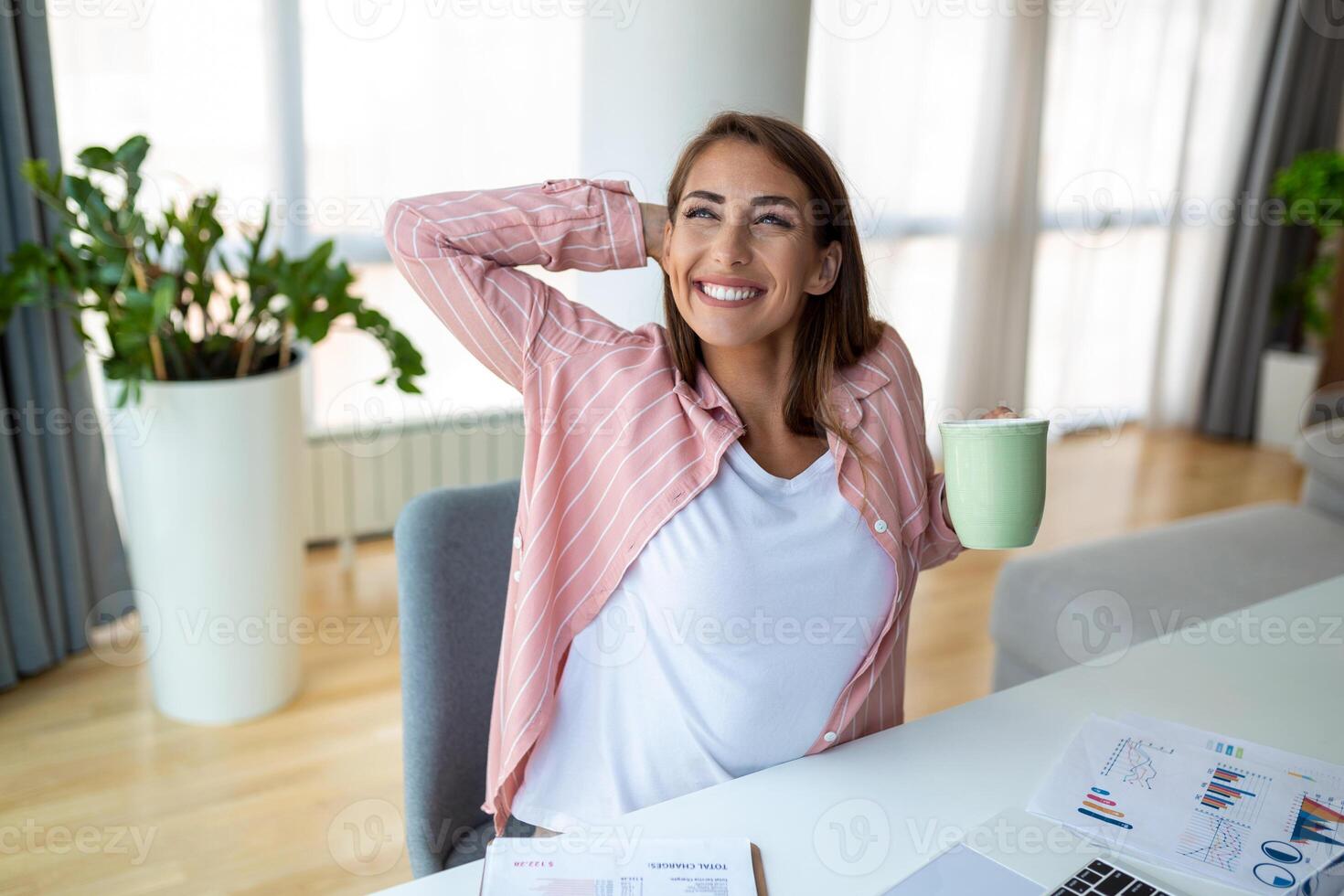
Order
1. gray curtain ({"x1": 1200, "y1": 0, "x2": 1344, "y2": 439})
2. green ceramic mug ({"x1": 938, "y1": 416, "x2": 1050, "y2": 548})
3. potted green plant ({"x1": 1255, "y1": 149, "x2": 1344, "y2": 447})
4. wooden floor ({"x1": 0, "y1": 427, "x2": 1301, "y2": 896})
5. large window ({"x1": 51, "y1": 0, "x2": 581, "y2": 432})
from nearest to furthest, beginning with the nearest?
green ceramic mug ({"x1": 938, "y1": 416, "x2": 1050, "y2": 548}) < wooden floor ({"x1": 0, "y1": 427, "x2": 1301, "y2": 896}) < large window ({"x1": 51, "y1": 0, "x2": 581, "y2": 432}) < potted green plant ({"x1": 1255, "y1": 149, "x2": 1344, "y2": 447}) < gray curtain ({"x1": 1200, "y1": 0, "x2": 1344, "y2": 439})

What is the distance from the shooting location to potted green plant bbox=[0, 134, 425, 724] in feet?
7.17

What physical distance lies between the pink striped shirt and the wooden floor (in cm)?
91

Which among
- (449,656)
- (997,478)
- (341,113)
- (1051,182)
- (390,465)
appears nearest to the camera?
(997,478)

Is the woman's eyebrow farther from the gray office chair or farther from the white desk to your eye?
the white desk

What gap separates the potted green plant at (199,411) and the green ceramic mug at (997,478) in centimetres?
149

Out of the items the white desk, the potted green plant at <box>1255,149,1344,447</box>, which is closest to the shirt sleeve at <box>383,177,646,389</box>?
the white desk

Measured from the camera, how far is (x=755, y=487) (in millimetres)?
1241

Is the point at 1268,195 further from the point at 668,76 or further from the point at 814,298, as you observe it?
the point at 814,298

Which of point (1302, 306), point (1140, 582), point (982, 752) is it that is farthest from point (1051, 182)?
point (982, 752)

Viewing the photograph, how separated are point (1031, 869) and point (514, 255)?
0.84 metres

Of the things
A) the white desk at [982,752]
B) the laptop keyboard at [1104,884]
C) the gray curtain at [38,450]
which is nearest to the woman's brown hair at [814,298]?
the white desk at [982,752]

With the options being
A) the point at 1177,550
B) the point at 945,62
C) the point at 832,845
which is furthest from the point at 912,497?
the point at 945,62

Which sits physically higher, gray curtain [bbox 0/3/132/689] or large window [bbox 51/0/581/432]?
large window [bbox 51/0/581/432]

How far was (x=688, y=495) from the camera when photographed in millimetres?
1207
